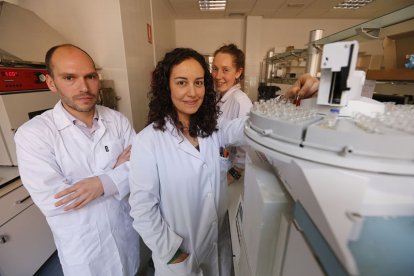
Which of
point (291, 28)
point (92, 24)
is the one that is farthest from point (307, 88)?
point (291, 28)

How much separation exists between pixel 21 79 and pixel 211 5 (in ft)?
12.2

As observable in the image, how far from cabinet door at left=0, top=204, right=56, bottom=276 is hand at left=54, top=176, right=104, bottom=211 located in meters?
0.75

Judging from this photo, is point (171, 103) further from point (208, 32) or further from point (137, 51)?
point (208, 32)

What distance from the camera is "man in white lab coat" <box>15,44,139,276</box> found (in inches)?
35.3

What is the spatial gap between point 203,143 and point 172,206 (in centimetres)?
32

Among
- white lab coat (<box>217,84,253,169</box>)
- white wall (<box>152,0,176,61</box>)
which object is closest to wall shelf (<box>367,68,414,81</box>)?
white lab coat (<box>217,84,253,169</box>)

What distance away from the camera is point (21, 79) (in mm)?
1281

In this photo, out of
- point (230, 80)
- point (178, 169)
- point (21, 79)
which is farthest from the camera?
point (230, 80)

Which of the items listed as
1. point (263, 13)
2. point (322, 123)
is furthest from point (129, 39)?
point (263, 13)

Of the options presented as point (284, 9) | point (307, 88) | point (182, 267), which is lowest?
point (182, 267)

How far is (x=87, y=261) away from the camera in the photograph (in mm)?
992

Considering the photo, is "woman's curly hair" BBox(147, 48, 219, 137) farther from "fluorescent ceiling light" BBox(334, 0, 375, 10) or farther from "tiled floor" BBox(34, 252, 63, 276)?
"fluorescent ceiling light" BBox(334, 0, 375, 10)

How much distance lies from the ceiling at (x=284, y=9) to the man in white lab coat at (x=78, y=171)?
136 inches

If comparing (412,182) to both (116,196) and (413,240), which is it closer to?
(413,240)
